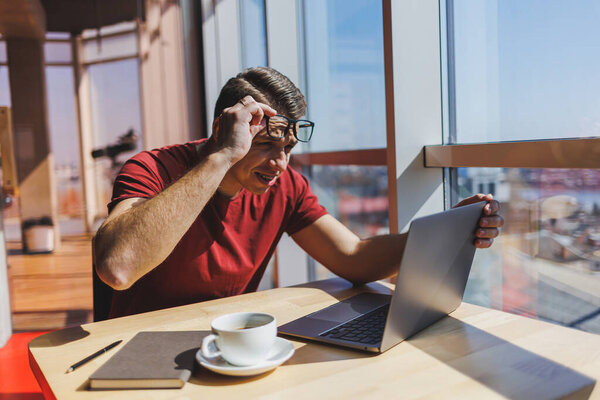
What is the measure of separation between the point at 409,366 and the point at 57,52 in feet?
10.5

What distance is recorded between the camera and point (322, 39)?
2428 millimetres

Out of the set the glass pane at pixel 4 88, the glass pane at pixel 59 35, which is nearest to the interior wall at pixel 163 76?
the glass pane at pixel 59 35

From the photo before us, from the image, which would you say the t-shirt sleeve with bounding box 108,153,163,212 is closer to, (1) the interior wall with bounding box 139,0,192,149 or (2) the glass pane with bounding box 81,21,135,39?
(1) the interior wall with bounding box 139,0,192,149

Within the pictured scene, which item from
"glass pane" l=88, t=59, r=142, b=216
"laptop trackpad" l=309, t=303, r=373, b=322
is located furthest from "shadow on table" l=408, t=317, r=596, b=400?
"glass pane" l=88, t=59, r=142, b=216

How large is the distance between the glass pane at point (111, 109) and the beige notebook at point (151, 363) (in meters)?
2.60

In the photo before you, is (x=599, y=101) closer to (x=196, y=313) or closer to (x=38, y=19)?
(x=196, y=313)

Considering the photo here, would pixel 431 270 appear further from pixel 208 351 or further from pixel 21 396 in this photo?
pixel 21 396

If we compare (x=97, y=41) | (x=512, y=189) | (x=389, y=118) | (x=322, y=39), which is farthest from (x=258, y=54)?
(x=512, y=189)

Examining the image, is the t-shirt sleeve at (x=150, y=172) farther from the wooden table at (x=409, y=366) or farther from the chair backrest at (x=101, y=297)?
the wooden table at (x=409, y=366)

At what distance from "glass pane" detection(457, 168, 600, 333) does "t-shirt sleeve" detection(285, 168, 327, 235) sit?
0.49 metres

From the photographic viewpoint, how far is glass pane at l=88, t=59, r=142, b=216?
10.6ft

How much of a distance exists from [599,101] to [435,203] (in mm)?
605

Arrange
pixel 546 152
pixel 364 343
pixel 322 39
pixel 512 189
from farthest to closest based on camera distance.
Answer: pixel 322 39
pixel 512 189
pixel 546 152
pixel 364 343

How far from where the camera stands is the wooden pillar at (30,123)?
119 inches
